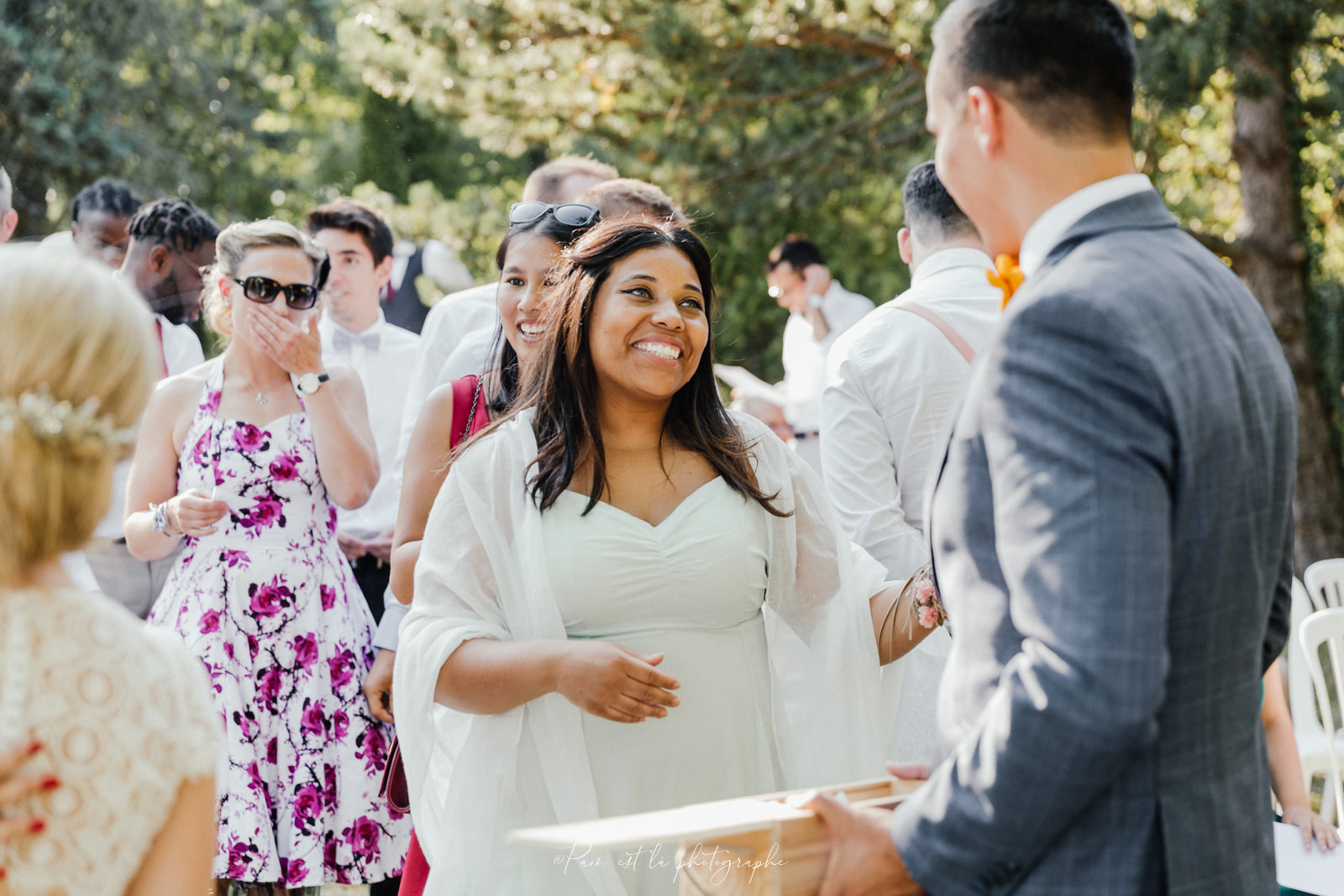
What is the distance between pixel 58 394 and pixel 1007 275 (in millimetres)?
1294

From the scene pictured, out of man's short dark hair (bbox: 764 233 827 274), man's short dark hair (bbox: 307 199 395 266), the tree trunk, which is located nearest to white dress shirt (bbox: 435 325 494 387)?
man's short dark hair (bbox: 307 199 395 266)

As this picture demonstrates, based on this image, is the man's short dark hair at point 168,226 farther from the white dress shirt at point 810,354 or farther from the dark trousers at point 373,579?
the white dress shirt at point 810,354

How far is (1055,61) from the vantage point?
5.01 feet

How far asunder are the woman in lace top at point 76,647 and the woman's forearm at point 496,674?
0.71 meters

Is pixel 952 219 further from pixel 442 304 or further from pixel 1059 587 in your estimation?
pixel 1059 587

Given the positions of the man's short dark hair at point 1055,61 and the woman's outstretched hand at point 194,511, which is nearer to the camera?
the man's short dark hair at point 1055,61

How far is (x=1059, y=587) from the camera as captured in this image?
1331 millimetres

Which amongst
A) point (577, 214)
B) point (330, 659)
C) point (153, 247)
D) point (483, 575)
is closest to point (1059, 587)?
point (483, 575)

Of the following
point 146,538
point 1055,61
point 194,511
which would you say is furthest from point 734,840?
point 146,538

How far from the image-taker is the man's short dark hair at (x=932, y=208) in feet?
11.7

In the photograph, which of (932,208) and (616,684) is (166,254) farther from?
(616,684)

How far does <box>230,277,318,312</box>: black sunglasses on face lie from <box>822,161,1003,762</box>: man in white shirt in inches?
64.4

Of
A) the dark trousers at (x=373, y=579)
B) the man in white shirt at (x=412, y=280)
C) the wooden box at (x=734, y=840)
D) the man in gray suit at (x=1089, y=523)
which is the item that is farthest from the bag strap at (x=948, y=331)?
the man in white shirt at (x=412, y=280)

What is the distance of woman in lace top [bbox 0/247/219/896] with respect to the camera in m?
1.46
